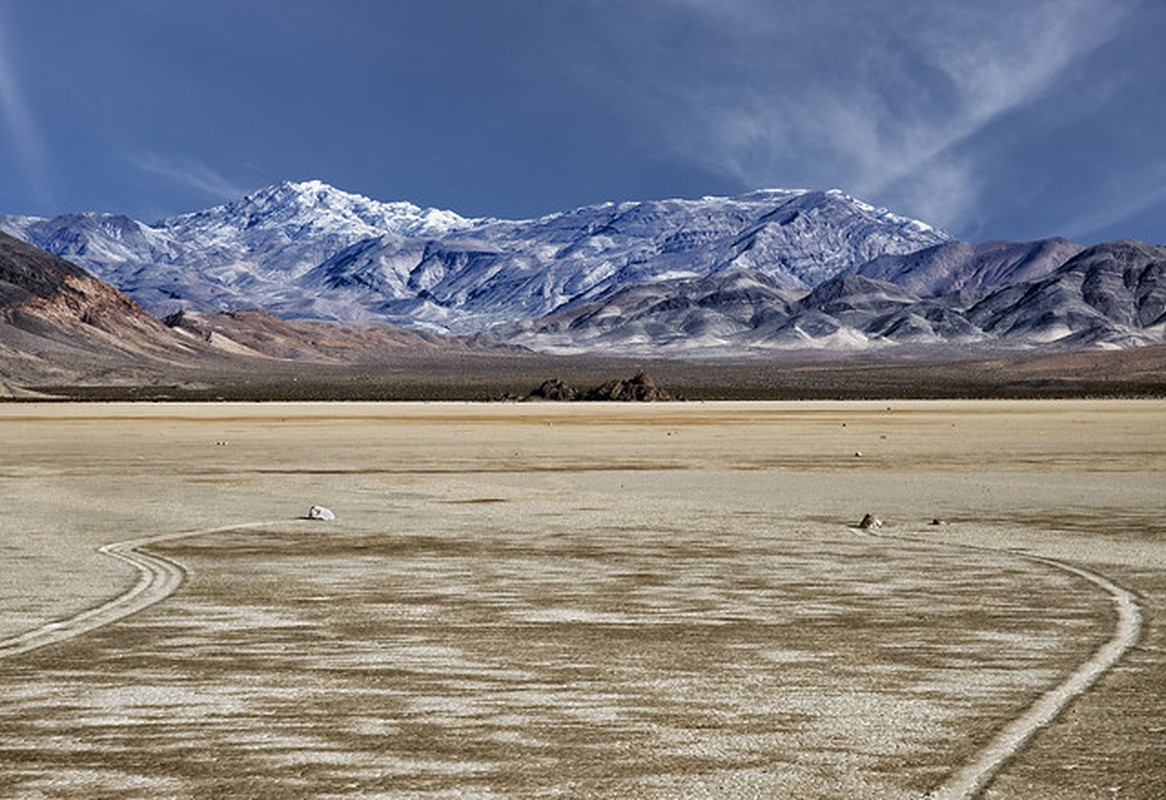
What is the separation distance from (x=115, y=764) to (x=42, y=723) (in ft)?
3.80

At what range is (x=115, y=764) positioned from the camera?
275 inches

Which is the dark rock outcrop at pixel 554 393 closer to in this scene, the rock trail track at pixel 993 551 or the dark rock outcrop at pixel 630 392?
the dark rock outcrop at pixel 630 392

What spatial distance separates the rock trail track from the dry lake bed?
1.4 inches

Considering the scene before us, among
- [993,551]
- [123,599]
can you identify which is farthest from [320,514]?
[993,551]

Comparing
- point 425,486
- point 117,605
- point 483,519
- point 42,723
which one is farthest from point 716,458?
point 42,723

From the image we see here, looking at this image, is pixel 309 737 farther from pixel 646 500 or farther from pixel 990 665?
pixel 646 500

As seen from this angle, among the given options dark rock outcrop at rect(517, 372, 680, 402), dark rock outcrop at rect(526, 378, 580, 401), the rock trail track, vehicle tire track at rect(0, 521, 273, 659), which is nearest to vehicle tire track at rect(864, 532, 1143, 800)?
the rock trail track

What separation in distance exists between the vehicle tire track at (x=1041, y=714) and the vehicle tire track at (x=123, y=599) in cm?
680

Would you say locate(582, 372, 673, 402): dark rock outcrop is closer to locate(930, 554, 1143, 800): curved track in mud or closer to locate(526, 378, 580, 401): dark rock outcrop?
locate(526, 378, 580, 401): dark rock outcrop

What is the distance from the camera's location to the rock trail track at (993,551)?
680 cm

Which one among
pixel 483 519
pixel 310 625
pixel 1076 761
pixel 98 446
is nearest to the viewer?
pixel 1076 761

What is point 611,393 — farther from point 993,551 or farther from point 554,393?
point 993,551

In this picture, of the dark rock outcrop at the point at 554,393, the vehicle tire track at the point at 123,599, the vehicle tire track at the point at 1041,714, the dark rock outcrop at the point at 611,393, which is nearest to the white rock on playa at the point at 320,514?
the vehicle tire track at the point at 123,599

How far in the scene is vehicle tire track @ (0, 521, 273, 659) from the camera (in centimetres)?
1059
